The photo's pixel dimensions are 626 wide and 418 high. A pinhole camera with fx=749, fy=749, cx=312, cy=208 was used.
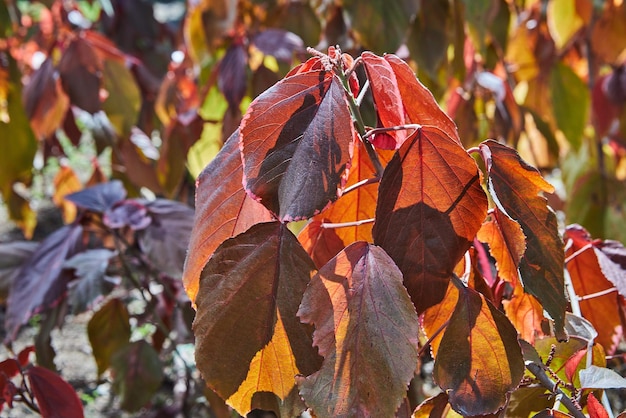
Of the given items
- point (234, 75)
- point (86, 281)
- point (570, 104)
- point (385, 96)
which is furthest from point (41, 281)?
point (570, 104)

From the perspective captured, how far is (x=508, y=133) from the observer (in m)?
1.58

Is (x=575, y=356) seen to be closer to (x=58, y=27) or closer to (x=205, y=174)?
(x=205, y=174)

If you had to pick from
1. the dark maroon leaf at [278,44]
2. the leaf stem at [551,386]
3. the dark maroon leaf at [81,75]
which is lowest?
the dark maroon leaf at [81,75]

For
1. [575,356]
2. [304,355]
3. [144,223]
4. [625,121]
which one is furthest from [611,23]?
[304,355]

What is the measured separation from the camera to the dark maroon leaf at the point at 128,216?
3.81 ft

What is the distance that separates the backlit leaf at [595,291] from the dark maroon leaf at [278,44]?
2.59 feet

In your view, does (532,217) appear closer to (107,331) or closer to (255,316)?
(255,316)

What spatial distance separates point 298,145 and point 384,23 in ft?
2.71

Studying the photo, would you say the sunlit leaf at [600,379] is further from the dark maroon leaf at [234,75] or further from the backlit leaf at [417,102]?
the dark maroon leaf at [234,75]

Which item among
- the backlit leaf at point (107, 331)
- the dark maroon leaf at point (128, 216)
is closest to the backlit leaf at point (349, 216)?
the dark maroon leaf at point (128, 216)

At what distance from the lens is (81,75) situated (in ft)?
5.20

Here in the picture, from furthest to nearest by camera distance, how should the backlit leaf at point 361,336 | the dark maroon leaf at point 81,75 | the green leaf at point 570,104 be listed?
the green leaf at point 570,104 → the dark maroon leaf at point 81,75 → the backlit leaf at point 361,336

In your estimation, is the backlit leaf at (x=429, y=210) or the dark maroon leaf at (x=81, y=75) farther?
the dark maroon leaf at (x=81, y=75)

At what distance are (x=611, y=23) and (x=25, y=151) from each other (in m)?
1.49
